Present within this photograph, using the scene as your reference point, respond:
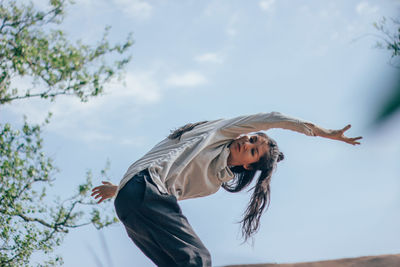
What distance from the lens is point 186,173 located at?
8.78ft

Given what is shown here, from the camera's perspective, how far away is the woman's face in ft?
9.13

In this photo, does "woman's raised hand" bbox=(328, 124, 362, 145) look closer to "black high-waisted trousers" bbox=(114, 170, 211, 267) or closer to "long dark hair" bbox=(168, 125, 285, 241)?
"long dark hair" bbox=(168, 125, 285, 241)

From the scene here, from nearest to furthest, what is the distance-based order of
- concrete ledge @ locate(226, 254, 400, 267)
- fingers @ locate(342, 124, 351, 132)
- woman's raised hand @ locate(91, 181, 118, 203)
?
fingers @ locate(342, 124, 351, 132)
woman's raised hand @ locate(91, 181, 118, 203)
concrete ledge @ locate(226, 254, 400, 267)

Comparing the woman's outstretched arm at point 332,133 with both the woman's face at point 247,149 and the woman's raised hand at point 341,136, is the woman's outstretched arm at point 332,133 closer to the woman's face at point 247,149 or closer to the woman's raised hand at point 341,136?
the woman's raised hand at point 341,136

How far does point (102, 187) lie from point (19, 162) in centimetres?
288

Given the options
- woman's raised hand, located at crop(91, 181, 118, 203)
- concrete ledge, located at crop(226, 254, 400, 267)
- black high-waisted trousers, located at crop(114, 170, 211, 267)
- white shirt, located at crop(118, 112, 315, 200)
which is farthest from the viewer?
concrete ledge, located at crop(226, 254, 400, 267)

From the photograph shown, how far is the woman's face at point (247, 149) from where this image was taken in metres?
2.78

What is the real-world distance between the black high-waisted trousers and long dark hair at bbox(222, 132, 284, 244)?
71 cm

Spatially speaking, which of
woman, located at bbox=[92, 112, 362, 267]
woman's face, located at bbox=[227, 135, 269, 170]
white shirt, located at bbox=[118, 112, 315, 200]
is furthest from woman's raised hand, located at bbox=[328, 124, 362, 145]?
woman's face, located at bbox=[227, 135, 269, 170]

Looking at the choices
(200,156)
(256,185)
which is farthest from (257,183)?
(200,156)

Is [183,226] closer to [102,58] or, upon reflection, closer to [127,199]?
[127,199]

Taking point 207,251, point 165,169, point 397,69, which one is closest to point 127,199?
point 165,169

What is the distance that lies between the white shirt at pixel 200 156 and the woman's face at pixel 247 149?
0.21 feet

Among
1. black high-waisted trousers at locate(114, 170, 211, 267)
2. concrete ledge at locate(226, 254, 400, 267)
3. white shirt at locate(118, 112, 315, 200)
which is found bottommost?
black high-waisted trousers at locate(114, 170, 211, 267)
